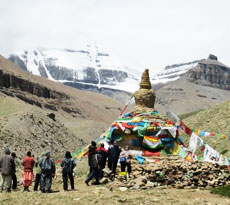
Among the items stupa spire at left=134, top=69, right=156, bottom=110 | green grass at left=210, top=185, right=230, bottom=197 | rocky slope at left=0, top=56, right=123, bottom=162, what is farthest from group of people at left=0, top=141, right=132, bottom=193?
rocky slope at left=0, top=56, right=123, bottom=162

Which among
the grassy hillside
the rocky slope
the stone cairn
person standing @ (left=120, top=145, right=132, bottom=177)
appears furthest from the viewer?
the rocky slope

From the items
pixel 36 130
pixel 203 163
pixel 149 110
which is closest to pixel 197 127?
pixel 149 110

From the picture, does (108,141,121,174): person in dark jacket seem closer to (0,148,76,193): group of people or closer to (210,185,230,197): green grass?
(0,148,76,193): group of people

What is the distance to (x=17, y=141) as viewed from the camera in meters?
59.6

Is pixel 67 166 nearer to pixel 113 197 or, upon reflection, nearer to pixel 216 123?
pixel 113 197

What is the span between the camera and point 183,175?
2039cm

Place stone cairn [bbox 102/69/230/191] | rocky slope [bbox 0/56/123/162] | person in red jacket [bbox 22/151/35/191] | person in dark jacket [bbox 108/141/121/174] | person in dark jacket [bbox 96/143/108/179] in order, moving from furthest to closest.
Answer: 1. rocky slope [bbox 0/56/123/162]
2. person in dark jacket [bbox 108/141/121/174]
3. stone cairn [bbox 102/69/230/191]
4. person in dark jacket [bbox 96/143/108/179]
5. person in red jacket [bbox 22/151/35/191]

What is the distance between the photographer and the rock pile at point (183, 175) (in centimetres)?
2005

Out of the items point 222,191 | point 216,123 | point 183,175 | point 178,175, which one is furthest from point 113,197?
point 216,123

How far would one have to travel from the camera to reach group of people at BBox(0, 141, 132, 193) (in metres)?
18.4

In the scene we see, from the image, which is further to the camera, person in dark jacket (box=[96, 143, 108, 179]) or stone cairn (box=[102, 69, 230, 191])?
stone cairn (box=[102, 69, 230, 191])

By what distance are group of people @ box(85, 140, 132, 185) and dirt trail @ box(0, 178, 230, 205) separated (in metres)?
0.60

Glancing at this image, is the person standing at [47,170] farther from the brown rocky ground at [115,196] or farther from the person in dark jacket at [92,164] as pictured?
the person in dark jacket at [92,164]

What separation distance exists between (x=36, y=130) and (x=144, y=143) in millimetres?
45443
